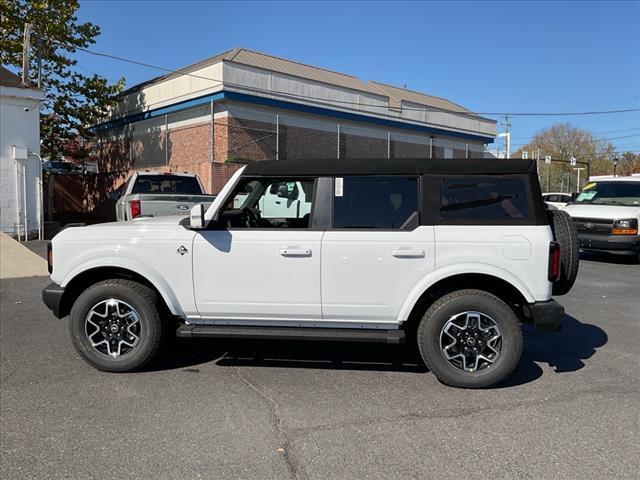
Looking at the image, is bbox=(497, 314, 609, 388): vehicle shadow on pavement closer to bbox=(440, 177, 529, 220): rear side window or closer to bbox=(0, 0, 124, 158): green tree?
bbox=(440, 177, 529, 220): rear side window

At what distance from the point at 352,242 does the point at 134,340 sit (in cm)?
213

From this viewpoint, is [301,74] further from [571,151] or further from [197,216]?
[571,151]

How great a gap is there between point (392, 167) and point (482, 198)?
795 mm

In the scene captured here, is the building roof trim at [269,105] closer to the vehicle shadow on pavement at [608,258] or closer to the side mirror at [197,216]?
the vehicle shadow on pavement at [608,258]

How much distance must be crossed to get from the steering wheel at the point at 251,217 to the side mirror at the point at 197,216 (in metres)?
0.47

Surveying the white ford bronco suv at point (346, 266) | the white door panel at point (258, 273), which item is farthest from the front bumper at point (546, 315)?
the white door panel at point (258, 273)

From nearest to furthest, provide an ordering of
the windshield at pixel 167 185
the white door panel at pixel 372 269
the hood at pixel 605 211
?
the white door panel at pixel 372 269
the windshield at pixel 167 185
the hood at pixel 605 211

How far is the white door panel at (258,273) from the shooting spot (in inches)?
175

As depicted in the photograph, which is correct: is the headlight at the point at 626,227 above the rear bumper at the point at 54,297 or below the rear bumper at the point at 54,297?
above

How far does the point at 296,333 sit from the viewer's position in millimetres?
4512

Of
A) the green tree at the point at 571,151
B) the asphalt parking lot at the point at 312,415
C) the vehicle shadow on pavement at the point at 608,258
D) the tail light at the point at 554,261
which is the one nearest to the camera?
the asphalt parking lot at the point at 312,415

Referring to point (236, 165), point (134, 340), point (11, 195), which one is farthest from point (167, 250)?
point (236, 165)

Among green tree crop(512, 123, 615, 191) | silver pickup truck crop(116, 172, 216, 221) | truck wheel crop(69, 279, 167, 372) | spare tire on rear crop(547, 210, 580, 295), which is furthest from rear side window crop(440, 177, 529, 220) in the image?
green tree crop(512, 123, 615, 191)

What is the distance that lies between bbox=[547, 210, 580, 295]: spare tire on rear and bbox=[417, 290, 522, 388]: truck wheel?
2.46ft
